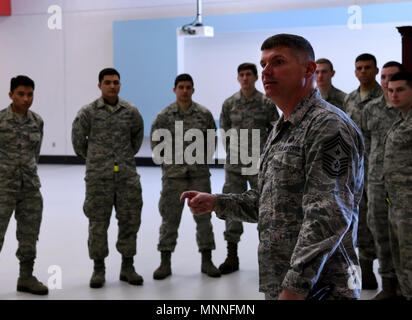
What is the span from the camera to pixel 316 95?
1881mm

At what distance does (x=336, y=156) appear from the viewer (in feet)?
5.48

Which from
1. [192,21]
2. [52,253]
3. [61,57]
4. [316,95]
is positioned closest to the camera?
[316,95]

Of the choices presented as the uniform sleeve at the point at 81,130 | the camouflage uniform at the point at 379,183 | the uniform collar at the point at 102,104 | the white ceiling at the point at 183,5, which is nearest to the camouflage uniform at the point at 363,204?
the camouflage uniform at the point at 379,183

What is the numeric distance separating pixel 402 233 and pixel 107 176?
2.25 meters

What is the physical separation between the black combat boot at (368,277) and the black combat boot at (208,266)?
1.16 metres

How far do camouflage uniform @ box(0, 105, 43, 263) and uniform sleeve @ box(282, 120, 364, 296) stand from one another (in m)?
3.07

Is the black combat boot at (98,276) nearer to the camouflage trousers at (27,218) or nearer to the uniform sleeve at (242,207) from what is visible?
the camouflage trousers at (27,218)

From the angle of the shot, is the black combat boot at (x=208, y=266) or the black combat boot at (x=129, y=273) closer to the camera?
the black combat boot at (x=129, y=273)

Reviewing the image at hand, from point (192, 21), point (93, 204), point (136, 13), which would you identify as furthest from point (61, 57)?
point (93, 204)

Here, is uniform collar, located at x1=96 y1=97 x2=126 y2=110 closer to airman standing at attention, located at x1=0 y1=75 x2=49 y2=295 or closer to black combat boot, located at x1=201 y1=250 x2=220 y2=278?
airman standing at attention, located at x1=0 y1=75 x2=49 y2=295

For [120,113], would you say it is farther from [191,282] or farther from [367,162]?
[367,162]

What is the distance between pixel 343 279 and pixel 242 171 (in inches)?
135

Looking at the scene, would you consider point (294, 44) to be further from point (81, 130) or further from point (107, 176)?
point (81, 130)

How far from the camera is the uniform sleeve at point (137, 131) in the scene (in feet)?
15.7
